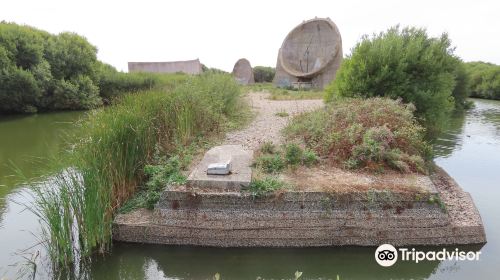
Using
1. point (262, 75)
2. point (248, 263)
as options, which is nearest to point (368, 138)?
point (248, 263)

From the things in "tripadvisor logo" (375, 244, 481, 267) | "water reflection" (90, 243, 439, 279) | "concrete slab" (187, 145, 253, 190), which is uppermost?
"concrete slab" (187, 145, 253, 190)

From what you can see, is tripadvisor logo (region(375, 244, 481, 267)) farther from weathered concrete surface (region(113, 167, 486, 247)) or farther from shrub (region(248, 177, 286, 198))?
shrub (region(248, 177, 286, 198))

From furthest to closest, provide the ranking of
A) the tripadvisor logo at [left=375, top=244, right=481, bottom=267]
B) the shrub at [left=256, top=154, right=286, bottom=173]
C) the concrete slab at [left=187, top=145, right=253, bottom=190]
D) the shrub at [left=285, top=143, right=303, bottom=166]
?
the shrub at [left=285, top=143, right=303, bottom=166]
the shrub at [left=256, top=154, right=286, bottom=173]
the concrete slab at [left=187, top=145, right=253, bottom=190]
the tripadvisor logo at [left=375, top=244, right=481, bottom=267]

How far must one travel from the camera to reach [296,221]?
13.1 feet

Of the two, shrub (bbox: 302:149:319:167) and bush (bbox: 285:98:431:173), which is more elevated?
bush (bbox: 285:98:431:173)

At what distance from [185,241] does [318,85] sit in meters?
17.3

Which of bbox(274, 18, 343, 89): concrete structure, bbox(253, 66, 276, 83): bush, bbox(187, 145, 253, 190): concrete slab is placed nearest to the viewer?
bbox(187, 145, 253, 190): concrete slab

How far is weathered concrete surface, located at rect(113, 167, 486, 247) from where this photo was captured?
13.1ft

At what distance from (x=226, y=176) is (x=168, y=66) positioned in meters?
26.4

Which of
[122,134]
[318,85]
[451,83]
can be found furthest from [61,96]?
[451,83]

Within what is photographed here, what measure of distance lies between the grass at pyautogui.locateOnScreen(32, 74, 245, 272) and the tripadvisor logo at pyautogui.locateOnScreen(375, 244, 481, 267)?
226 centimetres

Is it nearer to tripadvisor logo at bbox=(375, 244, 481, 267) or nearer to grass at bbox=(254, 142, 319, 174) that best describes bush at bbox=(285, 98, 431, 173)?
grass at bbox=(254, 142, 319, 174)

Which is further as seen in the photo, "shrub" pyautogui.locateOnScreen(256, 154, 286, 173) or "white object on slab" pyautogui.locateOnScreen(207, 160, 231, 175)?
"shrub" pyautogui.locateOnScreen(256, 154, 286, 173)

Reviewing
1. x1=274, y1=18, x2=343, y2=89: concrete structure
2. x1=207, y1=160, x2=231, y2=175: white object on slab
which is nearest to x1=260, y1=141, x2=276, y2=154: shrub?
x1=207, y1=160, x2=231, y2=175: white object on slab
